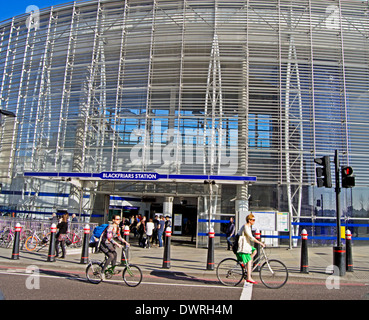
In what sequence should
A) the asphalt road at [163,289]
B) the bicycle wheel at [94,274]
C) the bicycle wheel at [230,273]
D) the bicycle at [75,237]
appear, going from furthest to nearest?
the bicycle at [75,237] → the bicycle wheel at [230,273] → the bicycle wheel at [94,274] → the asphalt road at [163,289]

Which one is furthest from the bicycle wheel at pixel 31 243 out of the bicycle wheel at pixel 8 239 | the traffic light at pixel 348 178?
the traffic light at pixel 348 178

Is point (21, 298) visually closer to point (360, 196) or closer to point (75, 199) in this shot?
point (75, 199)

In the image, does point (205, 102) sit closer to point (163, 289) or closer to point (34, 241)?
point (34, 241)

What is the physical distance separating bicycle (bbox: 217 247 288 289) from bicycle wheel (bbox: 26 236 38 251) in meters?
8.77

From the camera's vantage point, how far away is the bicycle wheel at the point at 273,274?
8.03m

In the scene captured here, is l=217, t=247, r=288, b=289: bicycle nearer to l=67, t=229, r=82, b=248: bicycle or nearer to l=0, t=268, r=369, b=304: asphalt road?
l=0, t=268, r=369, b=304: asphalt road

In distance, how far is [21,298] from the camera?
6.29m

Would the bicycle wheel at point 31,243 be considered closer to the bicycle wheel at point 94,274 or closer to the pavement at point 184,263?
the pavement at point 184,263

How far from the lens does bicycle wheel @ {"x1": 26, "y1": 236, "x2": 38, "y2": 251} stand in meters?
13.6

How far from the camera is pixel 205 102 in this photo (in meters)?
18.2

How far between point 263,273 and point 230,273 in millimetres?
800

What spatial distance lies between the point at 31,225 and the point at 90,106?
818 cm

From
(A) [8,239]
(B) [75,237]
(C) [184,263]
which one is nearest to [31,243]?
(A) [8,239]
